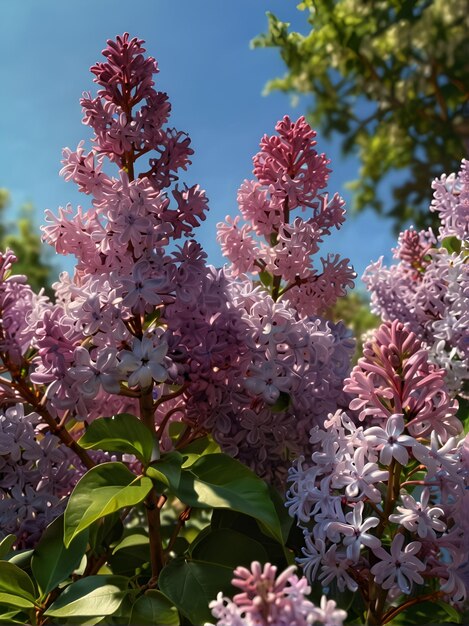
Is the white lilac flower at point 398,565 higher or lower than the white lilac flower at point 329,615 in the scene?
higher

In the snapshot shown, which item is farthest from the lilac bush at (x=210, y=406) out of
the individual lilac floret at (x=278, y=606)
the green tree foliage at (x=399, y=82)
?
the green tree foliage at (x=399, y=82)

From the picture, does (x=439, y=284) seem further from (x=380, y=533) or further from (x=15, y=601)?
(x=15, y=601)

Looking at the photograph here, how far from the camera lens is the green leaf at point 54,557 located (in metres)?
0.55

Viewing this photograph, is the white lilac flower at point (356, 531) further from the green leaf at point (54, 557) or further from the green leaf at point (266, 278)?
the green leaf at point (266, 278)

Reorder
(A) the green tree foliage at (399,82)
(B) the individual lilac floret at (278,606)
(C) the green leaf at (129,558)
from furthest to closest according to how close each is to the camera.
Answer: (A) the green tree foliage at (399,82), (C) the green leaf at (129,558), (B) the individual lilac floret at (278,606)

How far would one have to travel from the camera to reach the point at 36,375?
0.59 m

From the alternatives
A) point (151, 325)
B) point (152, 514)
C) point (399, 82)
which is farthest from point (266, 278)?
point (399, 82)

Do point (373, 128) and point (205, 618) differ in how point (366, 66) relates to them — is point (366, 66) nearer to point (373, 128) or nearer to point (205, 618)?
point (373, 128)

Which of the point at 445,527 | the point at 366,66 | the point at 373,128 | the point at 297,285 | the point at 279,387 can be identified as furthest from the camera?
the point at 373,128

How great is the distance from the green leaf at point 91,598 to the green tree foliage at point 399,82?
3418mm

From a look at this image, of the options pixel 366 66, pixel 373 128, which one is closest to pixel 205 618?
pixel 366 66

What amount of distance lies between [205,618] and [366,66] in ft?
14.2

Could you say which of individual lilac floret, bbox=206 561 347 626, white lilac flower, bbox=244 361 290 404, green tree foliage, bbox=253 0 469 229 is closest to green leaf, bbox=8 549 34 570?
white lilac flower, bbox=244 361 290 404

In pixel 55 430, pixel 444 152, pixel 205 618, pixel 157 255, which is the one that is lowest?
pixel 205 618
